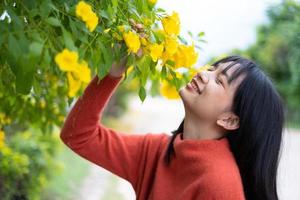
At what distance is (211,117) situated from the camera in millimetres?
1778

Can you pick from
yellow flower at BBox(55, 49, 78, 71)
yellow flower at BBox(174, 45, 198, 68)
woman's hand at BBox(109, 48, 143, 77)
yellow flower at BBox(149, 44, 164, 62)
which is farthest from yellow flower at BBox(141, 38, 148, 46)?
yellow flower at BBox(55, 49, 78, 71)

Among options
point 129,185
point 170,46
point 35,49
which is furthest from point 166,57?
point 129,185

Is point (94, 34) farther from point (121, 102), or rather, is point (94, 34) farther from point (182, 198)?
point (121, 102)

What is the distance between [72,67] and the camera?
1.07 metres

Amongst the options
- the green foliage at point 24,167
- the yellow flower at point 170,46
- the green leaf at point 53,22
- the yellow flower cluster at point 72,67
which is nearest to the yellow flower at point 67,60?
the yellow flower cluster at point 72,67

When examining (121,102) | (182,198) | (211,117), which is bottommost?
(121,102)

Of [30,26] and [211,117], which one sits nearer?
[30,26]

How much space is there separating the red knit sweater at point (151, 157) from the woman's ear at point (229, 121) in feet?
0.17

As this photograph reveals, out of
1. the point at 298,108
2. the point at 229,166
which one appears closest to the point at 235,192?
the point at 229,166

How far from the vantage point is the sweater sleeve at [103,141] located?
189cm

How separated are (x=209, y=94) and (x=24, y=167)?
1.93 m

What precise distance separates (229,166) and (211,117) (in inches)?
7.1

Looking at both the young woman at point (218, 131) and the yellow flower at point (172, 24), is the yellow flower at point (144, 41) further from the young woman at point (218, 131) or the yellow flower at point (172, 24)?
the young woman at point (218, 131)

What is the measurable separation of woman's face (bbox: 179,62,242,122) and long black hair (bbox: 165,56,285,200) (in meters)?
0.02
